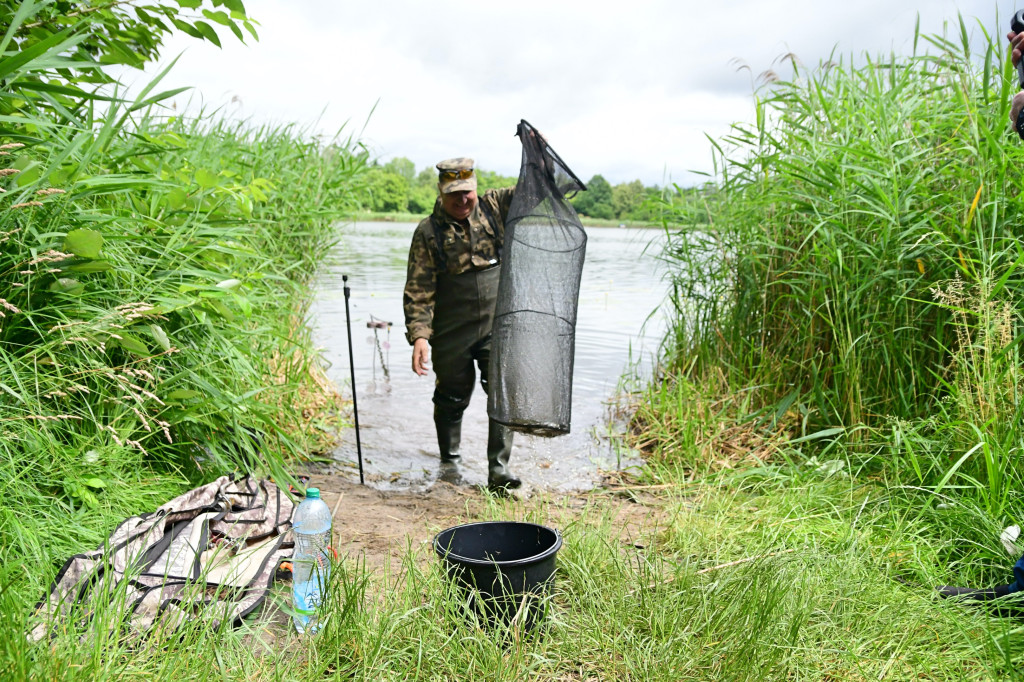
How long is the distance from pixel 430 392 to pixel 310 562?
529cm

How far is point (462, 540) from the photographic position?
294cm

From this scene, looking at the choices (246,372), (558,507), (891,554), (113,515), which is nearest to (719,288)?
(558,507)

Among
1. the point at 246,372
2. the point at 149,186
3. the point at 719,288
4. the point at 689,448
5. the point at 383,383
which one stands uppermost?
the point at 149,186

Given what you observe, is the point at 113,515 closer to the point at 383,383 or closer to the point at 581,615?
the point at 581,615

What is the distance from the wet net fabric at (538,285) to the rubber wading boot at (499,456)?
0.91m

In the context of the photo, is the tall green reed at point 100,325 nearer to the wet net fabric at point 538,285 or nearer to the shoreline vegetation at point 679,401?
the shoreline vegetation at point 679,401

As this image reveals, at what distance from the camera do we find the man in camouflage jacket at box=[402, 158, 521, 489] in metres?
4.99

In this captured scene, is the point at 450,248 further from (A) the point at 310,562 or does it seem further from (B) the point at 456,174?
(A) the point at 310,562

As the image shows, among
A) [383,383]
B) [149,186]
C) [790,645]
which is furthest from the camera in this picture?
[383,383]

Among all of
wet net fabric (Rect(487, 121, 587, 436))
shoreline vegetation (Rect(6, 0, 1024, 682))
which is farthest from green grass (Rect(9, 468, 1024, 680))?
wet net fabric (Rect(487, 121, 587, 436))

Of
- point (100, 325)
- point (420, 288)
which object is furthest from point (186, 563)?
point (420, 288)

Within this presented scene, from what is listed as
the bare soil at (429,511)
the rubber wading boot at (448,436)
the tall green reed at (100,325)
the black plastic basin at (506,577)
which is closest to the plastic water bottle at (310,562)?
the bare soil at (429,511)

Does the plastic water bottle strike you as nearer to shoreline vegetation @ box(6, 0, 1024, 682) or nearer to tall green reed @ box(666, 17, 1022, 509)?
shoreline vegetation @ box(6, 0, 1024, 682)

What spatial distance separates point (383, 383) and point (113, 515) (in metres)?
5.35
